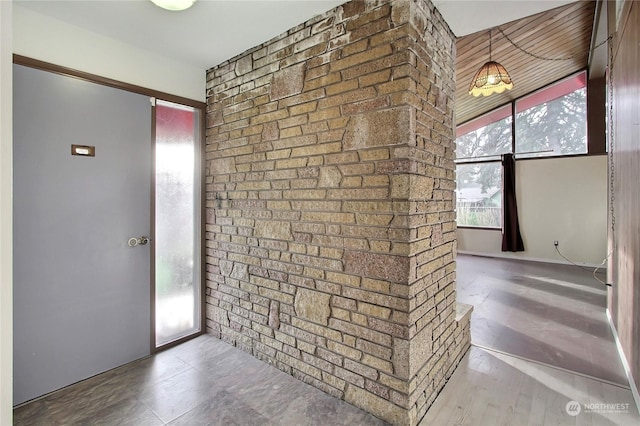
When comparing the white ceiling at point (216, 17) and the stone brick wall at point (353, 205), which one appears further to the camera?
the white ceiling at point (216, 17)

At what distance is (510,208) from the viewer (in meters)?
6.22

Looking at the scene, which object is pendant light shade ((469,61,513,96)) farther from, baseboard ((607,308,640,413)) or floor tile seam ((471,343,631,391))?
floor tile seam ((471,343,631,391))

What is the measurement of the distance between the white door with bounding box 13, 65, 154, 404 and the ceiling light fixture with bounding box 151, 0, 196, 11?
2.82 feet

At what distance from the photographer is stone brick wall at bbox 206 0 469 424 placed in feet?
5.59

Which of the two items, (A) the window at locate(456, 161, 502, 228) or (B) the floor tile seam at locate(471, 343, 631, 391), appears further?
(A) the window at locate(456, 161, 502, 228)

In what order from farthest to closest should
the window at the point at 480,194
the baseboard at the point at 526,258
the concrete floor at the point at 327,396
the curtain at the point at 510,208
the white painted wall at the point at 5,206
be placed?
the window at the point at 480,194 → the curtain at the point at 510,208 → the baseboard at the point at 526,258 → the concrete floor at the point at 327,396 → the white painted wall at the point at 5,206

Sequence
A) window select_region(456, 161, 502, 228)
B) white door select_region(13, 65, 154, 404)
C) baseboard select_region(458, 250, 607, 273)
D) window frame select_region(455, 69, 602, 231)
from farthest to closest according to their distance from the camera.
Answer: window select_region(456, 161, 502, 228), window frame select_region(455, 69, 602, 231), baseboard select_region(458, 250, 607, 273), white door select_region(13, 65, 154, 404)

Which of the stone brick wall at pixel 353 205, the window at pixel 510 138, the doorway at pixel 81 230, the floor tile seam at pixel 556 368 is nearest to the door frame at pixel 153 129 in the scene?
the doorway at pixel 81 230

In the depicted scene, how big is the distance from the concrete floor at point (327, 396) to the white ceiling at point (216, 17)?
2.50m

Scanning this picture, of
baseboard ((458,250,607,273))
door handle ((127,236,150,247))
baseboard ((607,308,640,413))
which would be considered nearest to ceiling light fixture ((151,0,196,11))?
door handle ((127,236,150,247))

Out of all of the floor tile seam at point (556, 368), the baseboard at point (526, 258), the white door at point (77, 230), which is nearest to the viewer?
the white door at point (77, 230)

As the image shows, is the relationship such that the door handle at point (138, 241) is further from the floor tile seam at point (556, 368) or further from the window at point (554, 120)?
the window at point (554, 120)

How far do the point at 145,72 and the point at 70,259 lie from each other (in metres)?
1.57

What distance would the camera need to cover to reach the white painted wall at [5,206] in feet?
3.50
